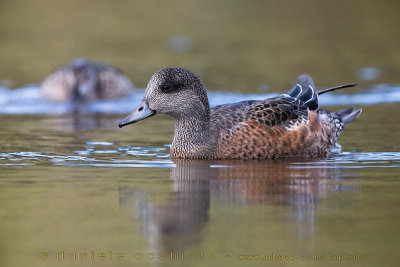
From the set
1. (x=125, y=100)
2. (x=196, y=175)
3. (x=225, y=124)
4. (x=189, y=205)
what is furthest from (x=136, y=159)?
(x=125, y=100)

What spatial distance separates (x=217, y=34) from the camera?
73.2 ft

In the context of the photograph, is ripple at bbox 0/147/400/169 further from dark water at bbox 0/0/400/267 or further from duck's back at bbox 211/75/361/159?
duck's back at bbox 211/75/361/159

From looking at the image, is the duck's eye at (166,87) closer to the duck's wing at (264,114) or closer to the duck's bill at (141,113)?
the duck's bill at (141,113)

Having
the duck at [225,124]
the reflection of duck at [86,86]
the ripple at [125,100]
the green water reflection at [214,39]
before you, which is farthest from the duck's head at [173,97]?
the reflection of duck at [86,86]

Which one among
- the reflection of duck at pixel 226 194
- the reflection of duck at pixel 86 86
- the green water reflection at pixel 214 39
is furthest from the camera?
the green water reflection at pixel 214 39

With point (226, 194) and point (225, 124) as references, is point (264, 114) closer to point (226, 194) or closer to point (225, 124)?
point (225, 124)

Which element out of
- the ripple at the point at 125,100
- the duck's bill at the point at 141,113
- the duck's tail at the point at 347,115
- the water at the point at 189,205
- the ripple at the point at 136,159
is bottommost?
the water at the point at 189,205

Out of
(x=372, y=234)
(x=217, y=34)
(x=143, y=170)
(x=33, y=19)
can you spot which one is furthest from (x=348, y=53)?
(x=372, y=234)

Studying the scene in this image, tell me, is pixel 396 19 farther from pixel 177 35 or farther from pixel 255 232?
pixel 255 232

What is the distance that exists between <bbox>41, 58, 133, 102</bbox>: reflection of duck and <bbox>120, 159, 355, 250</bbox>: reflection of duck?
731cm

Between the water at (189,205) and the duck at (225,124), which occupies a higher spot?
the duck at (225,124)

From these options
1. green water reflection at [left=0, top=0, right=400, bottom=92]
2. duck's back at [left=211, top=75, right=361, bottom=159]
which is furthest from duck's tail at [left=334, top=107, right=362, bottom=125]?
green water reflection at [left=0, top=0, right=400, bottom=92]

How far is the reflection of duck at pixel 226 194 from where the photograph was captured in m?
6.96

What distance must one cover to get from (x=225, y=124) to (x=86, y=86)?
779cm
